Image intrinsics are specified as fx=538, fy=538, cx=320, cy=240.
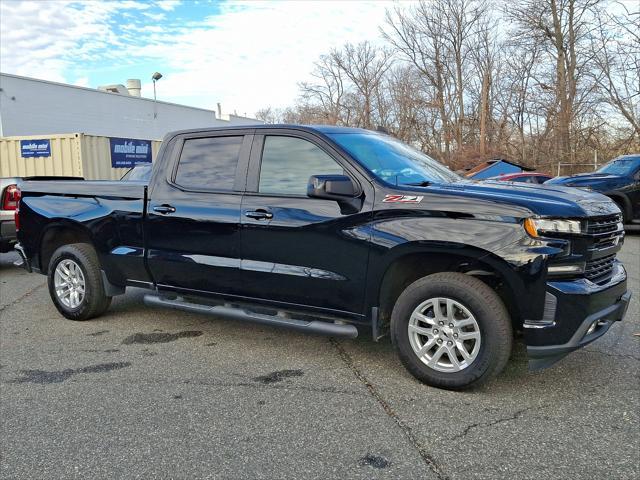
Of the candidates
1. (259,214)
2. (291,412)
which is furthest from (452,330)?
(259,214)

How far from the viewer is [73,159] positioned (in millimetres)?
17266

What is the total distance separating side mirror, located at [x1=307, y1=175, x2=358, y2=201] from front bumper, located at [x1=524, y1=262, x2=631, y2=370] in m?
1.45

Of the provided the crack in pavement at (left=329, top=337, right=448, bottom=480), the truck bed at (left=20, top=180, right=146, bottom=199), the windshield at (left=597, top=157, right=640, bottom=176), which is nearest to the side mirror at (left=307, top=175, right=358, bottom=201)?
the crack in pavement at (left=329, top=337, right=448, bottom=480)

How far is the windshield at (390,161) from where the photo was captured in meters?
4.06

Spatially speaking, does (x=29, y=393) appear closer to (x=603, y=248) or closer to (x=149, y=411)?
(x=149, y=411)

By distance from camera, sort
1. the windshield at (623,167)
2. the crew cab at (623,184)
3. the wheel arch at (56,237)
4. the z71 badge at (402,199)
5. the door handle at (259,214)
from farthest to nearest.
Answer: the windshield at (623,167), the crew cab at (623,184), the wheel arch at (56,237), the door handle at (259,214), the z71 badge at (402,199)

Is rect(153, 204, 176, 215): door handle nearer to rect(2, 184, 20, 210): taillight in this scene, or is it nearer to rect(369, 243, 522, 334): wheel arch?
rect(369, 243, 522, 334): wheel arch

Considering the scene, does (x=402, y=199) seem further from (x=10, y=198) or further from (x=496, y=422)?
(x=10, y=198)

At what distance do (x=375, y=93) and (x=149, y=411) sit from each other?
141 feet

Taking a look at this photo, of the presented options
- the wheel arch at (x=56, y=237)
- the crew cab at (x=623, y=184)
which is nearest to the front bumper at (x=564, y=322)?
the wheel arch at (x=56, y=237)

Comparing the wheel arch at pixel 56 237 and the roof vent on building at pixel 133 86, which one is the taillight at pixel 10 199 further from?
the roof vent on building at pixel 133 86

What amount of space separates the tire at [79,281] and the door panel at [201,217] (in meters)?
0.82

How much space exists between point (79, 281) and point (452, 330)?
12.5ft

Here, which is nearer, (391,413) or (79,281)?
(391,413)
